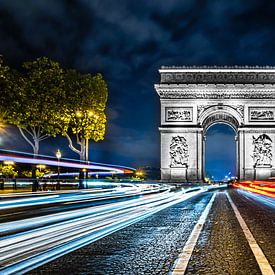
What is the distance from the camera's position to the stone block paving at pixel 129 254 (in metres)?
5.21

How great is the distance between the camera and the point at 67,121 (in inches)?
1564

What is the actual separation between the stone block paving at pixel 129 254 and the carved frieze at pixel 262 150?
129ft

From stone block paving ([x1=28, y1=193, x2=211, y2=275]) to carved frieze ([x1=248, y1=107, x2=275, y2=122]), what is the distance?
39.6 m

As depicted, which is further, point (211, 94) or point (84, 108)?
point (211, 94)

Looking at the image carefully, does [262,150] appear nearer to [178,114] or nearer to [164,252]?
[178,114]

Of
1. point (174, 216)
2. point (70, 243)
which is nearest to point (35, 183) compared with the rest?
point (174, 216)

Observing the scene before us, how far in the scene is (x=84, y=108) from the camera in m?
40.8

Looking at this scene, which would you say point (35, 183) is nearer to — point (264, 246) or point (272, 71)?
point (264, 246)

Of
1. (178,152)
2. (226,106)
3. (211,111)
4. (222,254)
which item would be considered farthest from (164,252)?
(226,106)

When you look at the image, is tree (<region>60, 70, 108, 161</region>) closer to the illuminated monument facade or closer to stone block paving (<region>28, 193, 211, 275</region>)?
the illuminated monument facade

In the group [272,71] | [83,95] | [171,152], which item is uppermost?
[272,71]

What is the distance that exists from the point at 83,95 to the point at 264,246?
116ft

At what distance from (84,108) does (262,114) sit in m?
18.2

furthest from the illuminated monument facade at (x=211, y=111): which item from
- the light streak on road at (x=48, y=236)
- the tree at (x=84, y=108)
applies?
the light streak on road at (x=48, y=236)
